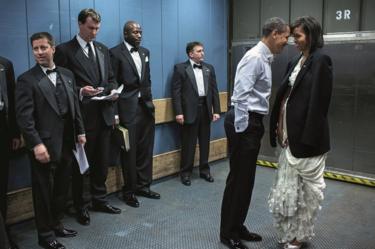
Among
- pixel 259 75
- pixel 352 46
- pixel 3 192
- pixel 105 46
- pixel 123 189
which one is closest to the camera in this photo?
pixel 259 75

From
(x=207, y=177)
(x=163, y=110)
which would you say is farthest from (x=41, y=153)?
(x=207, y=177)

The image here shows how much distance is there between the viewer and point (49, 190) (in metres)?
3.08

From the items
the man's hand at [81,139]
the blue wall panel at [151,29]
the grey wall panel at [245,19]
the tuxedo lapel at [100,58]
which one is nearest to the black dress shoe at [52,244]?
the blue wall panel at [151,29]

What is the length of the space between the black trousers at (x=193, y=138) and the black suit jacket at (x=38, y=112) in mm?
1921

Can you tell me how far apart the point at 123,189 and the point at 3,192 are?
4.35 ft

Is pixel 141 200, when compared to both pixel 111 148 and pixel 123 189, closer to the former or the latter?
pixel 123 189

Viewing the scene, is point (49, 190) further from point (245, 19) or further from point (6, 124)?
point (245, 19)

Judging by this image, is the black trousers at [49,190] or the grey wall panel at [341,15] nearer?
the black trousers at [49,190]

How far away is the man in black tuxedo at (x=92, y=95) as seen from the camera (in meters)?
3.46

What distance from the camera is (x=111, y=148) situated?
4062 millimetres

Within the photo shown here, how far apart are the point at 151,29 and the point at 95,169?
1729 millimetres

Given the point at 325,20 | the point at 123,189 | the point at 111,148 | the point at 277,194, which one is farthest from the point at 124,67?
the point at 325,20

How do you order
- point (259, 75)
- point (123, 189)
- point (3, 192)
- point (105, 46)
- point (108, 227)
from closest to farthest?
1. point (259, 75)
2. point (3, 192)
3. point (108, 227)
4. point (105, 46)
5. point (123, 189)

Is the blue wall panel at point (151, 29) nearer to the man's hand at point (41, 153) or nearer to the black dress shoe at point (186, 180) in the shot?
the black dress shoe at point (186, 180)
